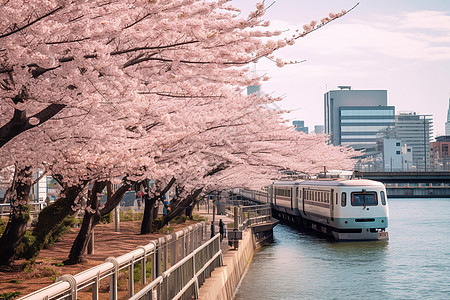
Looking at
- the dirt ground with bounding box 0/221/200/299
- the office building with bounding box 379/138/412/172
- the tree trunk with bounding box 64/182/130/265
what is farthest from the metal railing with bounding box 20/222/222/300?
the office building with bounding box 379/138/412/172

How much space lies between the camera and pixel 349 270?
2766 centimetres

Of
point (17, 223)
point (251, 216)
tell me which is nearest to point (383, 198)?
point (251, 216)

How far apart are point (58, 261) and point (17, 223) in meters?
2.36

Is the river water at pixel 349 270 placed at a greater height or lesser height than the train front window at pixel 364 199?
lesser

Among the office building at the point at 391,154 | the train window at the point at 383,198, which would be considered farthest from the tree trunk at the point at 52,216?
the office building at the point at 391,154

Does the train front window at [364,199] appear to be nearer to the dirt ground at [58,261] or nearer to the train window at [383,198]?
the train window at [383,198]

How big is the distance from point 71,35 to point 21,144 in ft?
13.4

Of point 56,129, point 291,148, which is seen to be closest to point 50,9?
point 56,129

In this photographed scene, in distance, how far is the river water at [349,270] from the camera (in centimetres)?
2258

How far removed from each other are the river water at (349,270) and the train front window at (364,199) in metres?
2.55

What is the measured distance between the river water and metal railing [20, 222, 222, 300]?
6.36 metres

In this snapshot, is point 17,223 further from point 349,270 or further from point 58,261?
point 349,270

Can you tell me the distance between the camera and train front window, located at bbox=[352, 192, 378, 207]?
3544 cm

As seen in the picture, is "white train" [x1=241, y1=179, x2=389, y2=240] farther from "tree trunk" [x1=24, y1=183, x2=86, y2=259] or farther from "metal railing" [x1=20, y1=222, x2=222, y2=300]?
"tree trunk" [x1=24, y1=183, x2=86, y2=259]
